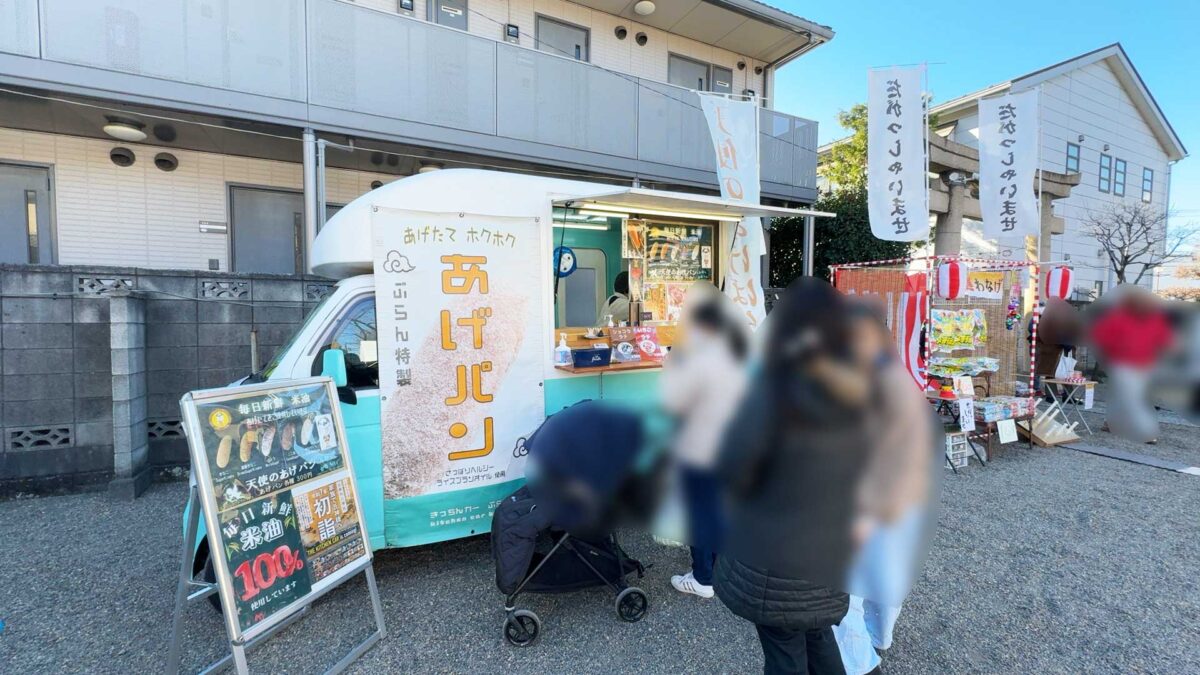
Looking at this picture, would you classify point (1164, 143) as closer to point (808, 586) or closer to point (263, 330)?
point (808, 586)

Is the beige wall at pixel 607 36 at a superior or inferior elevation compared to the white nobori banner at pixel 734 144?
A: superior

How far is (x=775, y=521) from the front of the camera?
1.55 ft

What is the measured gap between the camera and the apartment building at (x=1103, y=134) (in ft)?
2.82

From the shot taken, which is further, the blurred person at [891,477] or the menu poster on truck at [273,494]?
the menu poster on truck at [273,494]

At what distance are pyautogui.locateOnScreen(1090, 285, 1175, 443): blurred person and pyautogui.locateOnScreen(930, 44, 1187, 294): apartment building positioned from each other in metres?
0.36

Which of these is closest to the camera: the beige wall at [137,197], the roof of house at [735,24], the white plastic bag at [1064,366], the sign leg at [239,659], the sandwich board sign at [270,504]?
the white plastic bag at [1064,366]

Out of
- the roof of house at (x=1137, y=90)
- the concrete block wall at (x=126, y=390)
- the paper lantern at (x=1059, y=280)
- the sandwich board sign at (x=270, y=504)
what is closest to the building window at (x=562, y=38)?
the concrete block wall at (x=126, y=390)

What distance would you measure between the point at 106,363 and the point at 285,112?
3.36 m

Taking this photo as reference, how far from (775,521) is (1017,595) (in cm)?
390

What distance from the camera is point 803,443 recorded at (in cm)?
41

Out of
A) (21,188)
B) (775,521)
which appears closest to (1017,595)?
(775,521)

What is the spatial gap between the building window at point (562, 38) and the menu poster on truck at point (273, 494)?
7852mm

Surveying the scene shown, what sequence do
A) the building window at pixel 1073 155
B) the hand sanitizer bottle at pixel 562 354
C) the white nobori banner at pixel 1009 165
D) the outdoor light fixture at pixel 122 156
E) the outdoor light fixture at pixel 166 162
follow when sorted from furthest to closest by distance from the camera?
1. the outdoor light fixture at pixel 166 162
2. the outdoor light fixture at pixel 122 156
3. the hand sanitizer bottle at pixel 562 354
4. the white nobori banner at pixel 1009 165
5. the building window at pixel 1073 155

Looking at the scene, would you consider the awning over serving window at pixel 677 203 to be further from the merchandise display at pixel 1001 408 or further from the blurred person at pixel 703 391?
the merchandise display at pixel 1001 408
